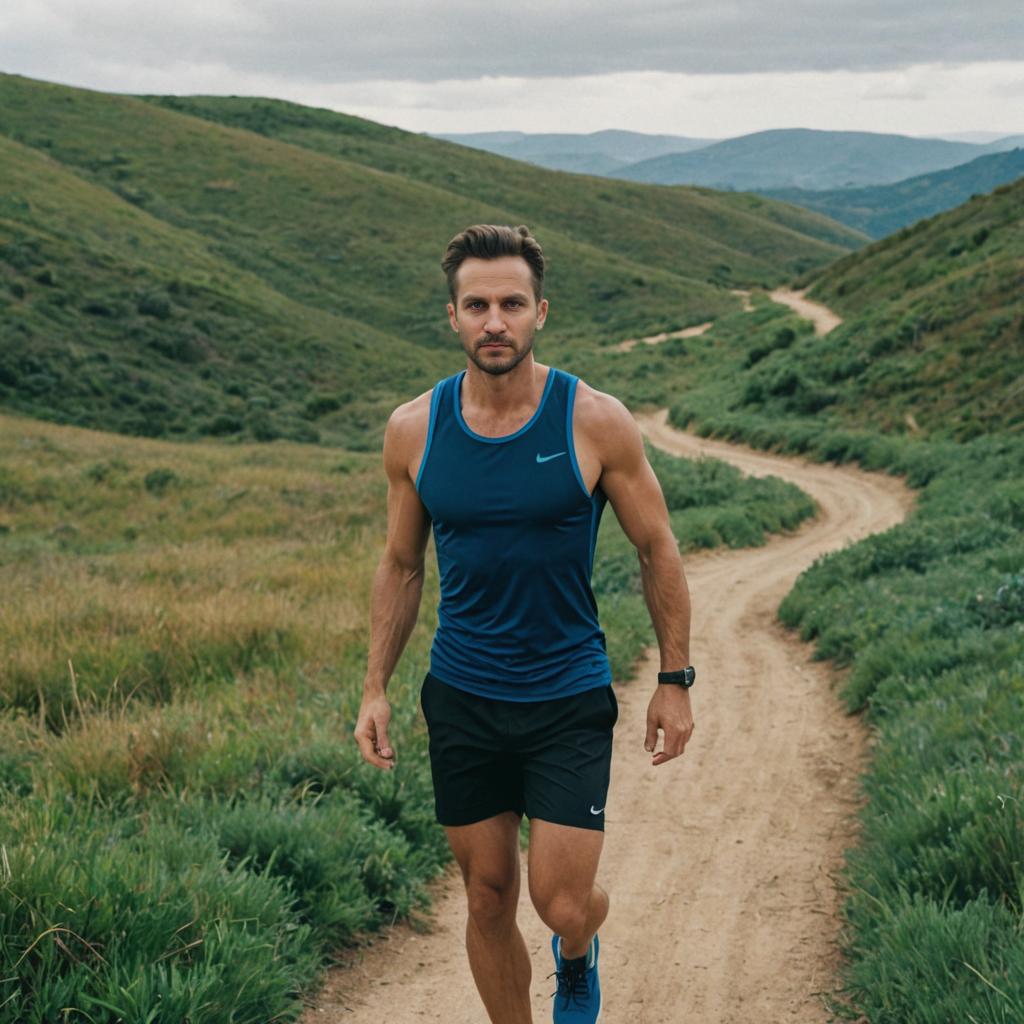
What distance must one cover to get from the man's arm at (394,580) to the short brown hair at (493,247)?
0.47m

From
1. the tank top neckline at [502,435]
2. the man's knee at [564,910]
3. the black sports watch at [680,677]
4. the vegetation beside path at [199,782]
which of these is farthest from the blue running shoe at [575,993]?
the tank top neckline at [502,435]

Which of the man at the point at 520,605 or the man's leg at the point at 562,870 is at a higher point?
the man at the point at 520,605

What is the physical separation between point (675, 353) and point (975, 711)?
129ft

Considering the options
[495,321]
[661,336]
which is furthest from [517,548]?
[661,336]

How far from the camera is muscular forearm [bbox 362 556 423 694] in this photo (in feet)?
11.7

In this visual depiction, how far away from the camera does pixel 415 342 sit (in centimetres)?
5694

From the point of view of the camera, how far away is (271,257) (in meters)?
63.6

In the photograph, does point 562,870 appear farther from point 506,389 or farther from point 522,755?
point 506,389

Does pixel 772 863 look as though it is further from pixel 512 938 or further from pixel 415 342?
pixel 415 342

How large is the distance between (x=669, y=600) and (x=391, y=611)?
Result: 932 millimetres

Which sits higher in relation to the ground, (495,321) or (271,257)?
(495,321)

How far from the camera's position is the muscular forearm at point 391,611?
11.7ft

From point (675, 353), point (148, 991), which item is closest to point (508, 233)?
point (148, 991)

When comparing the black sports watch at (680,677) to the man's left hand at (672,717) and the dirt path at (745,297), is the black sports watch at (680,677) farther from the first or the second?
the dirt path at (745,297)
